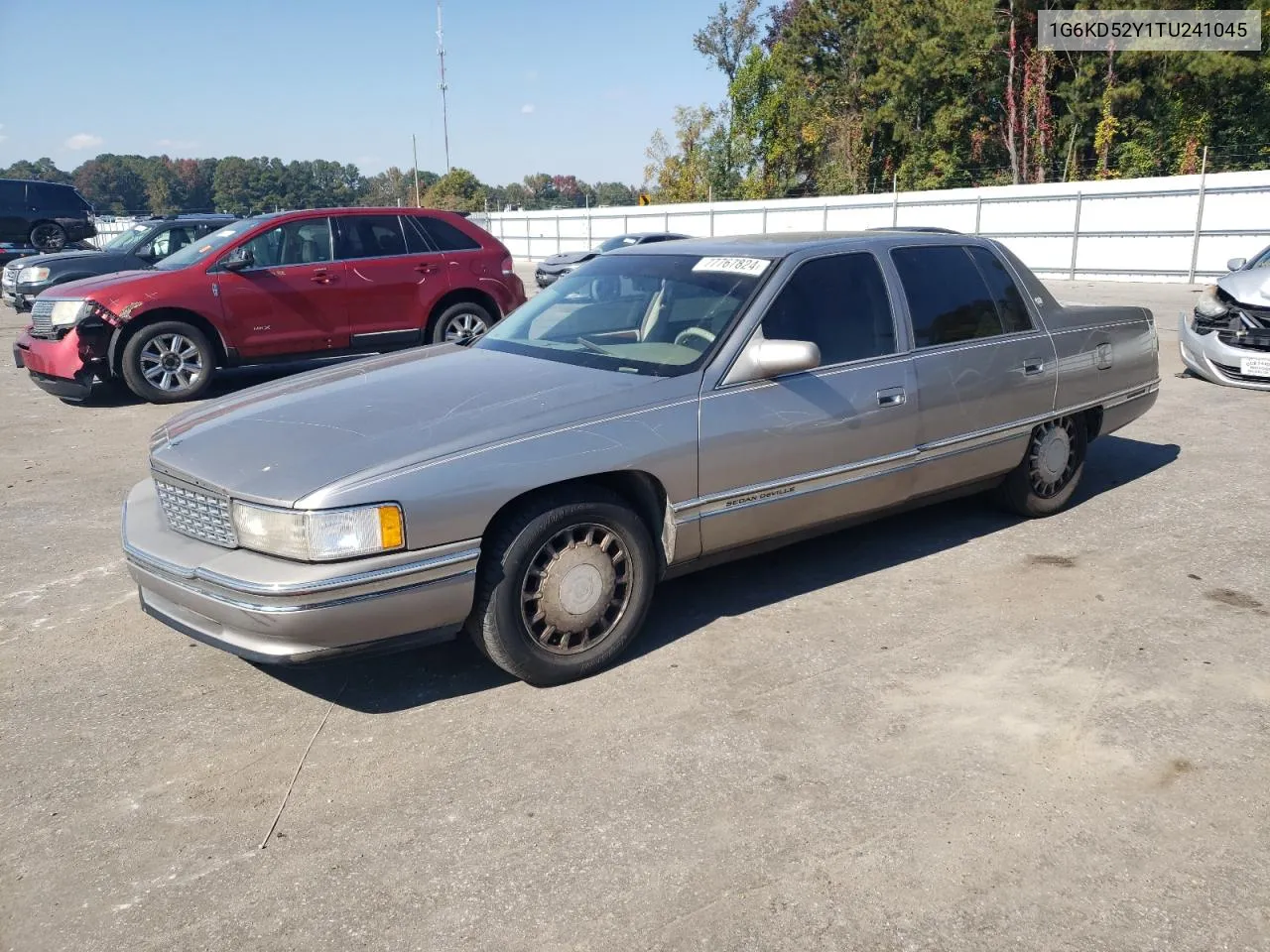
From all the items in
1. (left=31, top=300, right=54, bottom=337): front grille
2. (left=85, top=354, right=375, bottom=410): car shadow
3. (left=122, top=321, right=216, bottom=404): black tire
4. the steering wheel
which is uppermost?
the steering wheel

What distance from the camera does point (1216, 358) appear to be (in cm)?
894

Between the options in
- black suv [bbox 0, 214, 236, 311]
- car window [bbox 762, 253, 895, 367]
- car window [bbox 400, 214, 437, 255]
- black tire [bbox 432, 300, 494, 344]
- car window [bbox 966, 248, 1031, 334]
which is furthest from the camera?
black suv [bbox 0, 214, 236, 311]

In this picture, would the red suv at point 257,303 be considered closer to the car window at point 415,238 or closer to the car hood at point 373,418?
the car window at point 415,238

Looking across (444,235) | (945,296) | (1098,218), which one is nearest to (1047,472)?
(945,296)

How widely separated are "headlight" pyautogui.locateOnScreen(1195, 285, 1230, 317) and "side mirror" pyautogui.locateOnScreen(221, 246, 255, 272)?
8630 millimetres

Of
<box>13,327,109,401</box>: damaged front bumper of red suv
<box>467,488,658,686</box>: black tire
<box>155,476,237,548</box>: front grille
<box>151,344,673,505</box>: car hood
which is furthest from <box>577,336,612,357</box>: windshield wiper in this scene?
<box>13,327,109,401</box>: damaged front bumper of red suv

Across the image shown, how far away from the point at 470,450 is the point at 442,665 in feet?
3.29

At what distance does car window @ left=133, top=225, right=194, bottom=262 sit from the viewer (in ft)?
44.4

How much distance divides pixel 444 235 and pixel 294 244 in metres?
1.51

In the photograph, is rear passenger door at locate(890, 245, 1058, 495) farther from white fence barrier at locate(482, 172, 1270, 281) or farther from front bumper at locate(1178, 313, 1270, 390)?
white fence barrier at locate(482, 172, 1270, 281)

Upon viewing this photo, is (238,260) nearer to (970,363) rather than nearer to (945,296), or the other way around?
(945,296)

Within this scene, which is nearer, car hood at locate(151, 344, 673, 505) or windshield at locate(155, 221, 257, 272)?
car hood at locate(151, 344, 673, 505)

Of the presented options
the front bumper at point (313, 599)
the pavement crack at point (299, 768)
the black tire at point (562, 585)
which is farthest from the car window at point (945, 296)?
the pavement crack at point (299, 768)

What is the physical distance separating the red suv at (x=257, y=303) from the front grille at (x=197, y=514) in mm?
5326
